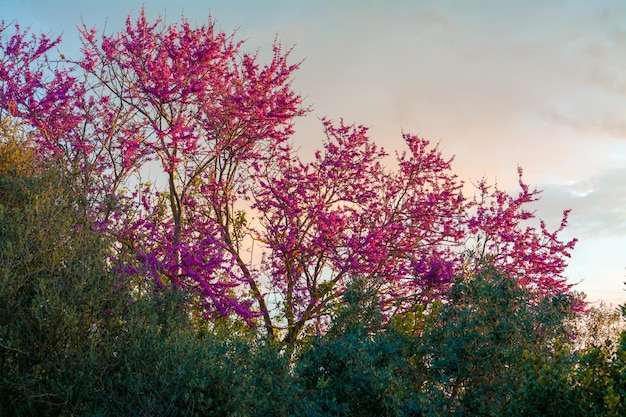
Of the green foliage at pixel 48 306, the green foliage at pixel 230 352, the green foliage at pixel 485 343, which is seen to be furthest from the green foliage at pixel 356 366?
the green foliage at pixel 48 306

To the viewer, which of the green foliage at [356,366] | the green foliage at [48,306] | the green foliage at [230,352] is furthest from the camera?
the green foliage at [48,306]

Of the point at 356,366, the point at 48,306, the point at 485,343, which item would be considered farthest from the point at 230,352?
the point at 485,343

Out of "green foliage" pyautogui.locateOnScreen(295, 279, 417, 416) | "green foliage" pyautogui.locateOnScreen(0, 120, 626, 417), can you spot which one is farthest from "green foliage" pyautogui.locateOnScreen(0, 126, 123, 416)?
"green foliage" pyautogui.locateOnScreen(295, 279, 417, 416)

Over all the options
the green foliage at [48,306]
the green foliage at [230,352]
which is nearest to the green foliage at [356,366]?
the green foliage at [230,352]

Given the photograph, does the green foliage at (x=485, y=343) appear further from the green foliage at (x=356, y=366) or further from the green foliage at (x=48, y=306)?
the green foliage at (x=48, y=306)

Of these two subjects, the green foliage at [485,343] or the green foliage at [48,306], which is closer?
the green foliage at [485,343]

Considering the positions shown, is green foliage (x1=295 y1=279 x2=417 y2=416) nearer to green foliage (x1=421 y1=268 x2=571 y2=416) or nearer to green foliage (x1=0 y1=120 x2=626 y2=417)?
green foliage (x1=0 y1=120 x2=626 y2=417)

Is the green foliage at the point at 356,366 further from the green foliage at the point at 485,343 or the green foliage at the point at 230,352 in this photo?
the green foliage at the point at 485,343

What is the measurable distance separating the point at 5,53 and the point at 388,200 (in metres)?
12.9

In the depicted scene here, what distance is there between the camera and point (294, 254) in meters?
19.8

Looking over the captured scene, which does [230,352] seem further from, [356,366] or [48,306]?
[48,306]

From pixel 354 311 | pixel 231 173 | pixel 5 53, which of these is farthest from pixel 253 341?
pixel 5 53

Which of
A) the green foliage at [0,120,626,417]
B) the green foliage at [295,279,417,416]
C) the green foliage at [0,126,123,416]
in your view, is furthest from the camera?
the green foliage at [0,126,123,416]

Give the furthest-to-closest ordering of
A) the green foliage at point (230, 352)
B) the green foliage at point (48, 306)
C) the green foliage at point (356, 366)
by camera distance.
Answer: the green foliage at point (48, 306), the green foliage at point (356, 366), the green foliage at point (230, 352)
